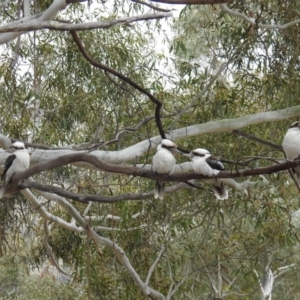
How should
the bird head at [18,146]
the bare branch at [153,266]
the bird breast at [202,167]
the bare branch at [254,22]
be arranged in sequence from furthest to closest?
the bare branch at [153,266]
the bare branch at [254,22]
the bird head at [18,146]
the bird breast at [202,167]

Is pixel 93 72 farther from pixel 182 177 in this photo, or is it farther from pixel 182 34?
pixel 182 177

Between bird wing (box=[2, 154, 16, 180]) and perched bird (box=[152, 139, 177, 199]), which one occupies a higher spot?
bird wing (box=[2, 154, 16, 180])

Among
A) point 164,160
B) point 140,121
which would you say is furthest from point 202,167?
point 140,121

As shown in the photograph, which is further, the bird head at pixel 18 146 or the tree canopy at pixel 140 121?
the tree canopy at pixel 140 121

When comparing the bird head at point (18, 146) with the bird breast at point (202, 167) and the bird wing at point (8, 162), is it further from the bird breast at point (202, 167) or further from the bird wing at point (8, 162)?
the bird breast at point (202, 167)

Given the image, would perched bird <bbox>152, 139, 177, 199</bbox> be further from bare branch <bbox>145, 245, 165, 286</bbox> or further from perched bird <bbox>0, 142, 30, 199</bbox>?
bare branch <bbox>145, 245, 165, 286</bbox>

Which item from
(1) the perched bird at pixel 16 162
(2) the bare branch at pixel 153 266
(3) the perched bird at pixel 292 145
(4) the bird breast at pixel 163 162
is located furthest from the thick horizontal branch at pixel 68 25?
(2) the bare branch at pixel 153 266

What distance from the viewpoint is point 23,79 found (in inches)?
213

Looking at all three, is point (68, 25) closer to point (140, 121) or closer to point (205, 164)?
point (205, 164)

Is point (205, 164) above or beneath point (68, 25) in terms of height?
beneath

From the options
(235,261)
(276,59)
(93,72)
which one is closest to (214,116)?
(276,59)

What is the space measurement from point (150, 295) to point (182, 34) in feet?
8.53

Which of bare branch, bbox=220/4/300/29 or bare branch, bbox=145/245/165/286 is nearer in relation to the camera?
bare branch, bbox=220/4/300/29

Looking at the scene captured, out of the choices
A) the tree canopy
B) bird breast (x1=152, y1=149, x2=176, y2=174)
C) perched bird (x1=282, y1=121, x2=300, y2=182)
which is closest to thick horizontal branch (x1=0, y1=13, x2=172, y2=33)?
bird breast (x1=152, y1=149, x2=176, y2=174)
